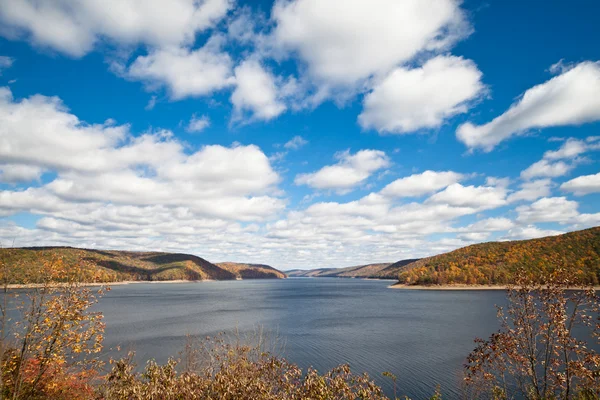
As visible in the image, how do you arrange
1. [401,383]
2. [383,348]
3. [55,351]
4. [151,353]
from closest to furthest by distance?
1. [55,351]
2. [401,383]
3. [151,353]
4. [383,348]

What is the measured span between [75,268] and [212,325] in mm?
66591

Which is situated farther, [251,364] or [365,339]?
[365,339]

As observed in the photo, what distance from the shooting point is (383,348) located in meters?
52.8

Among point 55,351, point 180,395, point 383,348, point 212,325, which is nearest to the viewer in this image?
point 180,395

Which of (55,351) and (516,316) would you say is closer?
(55,351)

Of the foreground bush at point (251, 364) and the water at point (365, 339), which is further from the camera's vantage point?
the water at point (365, 339)

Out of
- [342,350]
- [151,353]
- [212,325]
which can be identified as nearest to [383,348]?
[342,350]

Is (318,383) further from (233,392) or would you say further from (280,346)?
(280,346)

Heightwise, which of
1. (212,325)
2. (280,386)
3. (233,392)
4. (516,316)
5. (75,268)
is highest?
(75,268)

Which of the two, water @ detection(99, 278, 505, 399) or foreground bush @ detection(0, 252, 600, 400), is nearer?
foreground bush @ detection(0, 252, 600, 400)

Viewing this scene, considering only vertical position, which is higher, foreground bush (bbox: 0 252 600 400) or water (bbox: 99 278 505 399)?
foreground bush (bbox: 0 252 600 400)

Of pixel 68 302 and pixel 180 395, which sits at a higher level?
pixel 68 302

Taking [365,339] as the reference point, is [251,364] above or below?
above

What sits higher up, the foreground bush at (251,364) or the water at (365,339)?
the foreground bush at (251,364)
